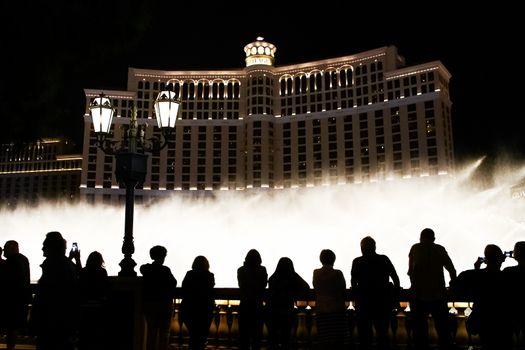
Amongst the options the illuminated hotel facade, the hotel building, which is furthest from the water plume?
the hotel building

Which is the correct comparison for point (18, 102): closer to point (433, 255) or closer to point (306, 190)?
point (433, 255)

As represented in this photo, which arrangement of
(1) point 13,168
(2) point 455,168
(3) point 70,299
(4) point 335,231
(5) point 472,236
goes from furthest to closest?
(1) point 13,168, (2) point 455,168, (4) point 335,231, (5) point 472,236, (3) point 70,299

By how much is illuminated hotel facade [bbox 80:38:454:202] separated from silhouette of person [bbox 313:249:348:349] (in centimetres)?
7270

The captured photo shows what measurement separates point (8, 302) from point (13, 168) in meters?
123

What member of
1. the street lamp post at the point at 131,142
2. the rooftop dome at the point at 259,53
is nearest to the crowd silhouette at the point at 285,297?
the street lamp post at the point at 131,142

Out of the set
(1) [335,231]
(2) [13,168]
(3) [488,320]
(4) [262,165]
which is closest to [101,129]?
(3) [488,320]

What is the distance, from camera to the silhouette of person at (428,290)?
6.72 m

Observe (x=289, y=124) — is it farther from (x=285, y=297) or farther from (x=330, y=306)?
(x=330, y=306)

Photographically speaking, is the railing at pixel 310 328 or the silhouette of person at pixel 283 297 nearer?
the silhouette of person at pixel 283 297

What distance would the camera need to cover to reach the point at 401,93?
80.8 meters

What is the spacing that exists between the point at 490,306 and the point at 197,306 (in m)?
3.78

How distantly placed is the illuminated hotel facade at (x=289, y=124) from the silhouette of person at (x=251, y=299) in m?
72.6

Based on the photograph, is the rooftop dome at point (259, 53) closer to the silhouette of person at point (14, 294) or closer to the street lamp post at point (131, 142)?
the street lamp post at point (131, 142)

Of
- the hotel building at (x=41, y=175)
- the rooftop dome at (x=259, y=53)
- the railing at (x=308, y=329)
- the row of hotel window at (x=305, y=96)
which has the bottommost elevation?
the railing at (x=308, y=329)
